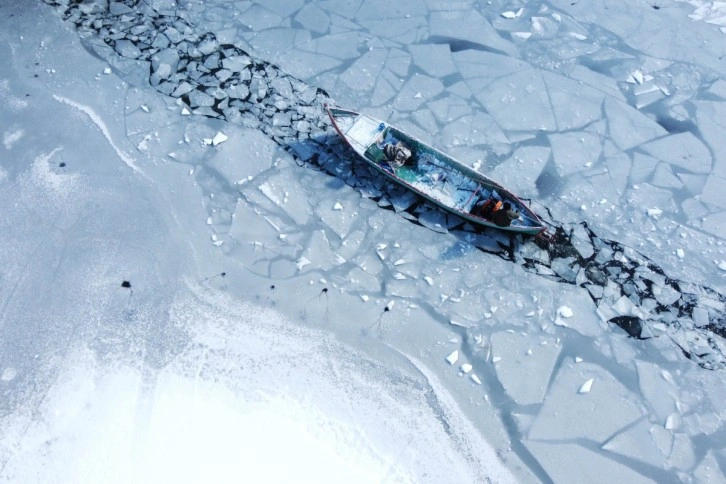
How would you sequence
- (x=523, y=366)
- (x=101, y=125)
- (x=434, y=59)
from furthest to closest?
(x=434, y=59)
(x=101, y=125)
(x=523, y=366)

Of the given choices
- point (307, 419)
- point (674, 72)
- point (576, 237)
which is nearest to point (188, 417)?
point (307, 419)

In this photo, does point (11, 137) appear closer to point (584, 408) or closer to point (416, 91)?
point (416, 91)

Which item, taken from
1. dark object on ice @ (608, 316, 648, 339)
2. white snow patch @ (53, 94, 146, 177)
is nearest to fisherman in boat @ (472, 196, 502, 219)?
dark object on ice @ (608, 316, 648, 339)

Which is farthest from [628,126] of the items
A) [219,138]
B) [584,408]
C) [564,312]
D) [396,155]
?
[219,138]

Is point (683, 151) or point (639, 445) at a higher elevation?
point (683, 151)

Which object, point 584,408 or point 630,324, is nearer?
point 584,408

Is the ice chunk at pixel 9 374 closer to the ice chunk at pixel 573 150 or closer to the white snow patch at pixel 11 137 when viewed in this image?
the white snow patch at pixel 11 137

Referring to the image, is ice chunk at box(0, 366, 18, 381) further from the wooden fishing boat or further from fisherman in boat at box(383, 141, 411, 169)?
fisherman in boat at box(383, 141, 411, 169)
